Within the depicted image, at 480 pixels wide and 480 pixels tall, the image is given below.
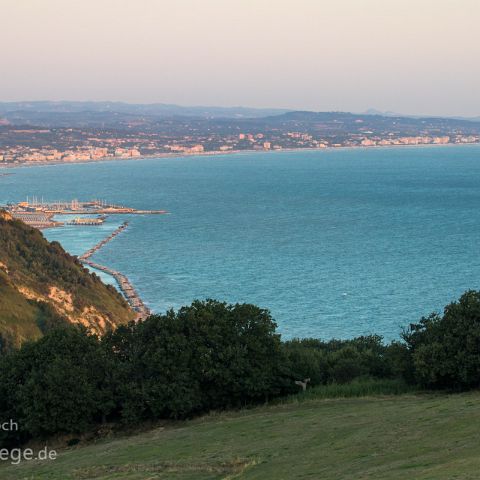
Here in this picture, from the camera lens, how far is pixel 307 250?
9600 centimetres

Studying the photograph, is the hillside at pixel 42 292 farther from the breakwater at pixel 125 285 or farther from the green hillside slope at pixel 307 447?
the green hillside slope at pixel 307 447

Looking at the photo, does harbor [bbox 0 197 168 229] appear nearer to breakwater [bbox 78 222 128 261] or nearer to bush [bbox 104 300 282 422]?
breakwater [bbox 78 222 128 261]

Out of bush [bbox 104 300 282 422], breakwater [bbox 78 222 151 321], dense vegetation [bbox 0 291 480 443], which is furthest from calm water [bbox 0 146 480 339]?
bush [bbox 104 300 282 422]

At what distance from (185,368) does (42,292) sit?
32382mm

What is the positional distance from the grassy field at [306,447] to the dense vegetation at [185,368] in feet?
4.30

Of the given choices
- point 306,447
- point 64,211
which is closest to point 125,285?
point 306,447

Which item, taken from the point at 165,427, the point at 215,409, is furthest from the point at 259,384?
the point at 165,427

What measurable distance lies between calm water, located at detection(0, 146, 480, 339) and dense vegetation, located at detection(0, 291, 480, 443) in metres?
27.1

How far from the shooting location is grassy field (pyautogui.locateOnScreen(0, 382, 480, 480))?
17.6 metres

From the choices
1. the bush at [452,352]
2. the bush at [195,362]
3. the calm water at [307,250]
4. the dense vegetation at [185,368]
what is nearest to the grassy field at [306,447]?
the bush at [452,352]

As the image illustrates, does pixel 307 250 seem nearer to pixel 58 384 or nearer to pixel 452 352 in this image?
pixel 452 352

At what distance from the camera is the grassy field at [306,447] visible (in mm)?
17578

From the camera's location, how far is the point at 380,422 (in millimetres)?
22453

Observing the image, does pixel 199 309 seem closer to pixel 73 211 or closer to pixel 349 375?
pixel 349 375
